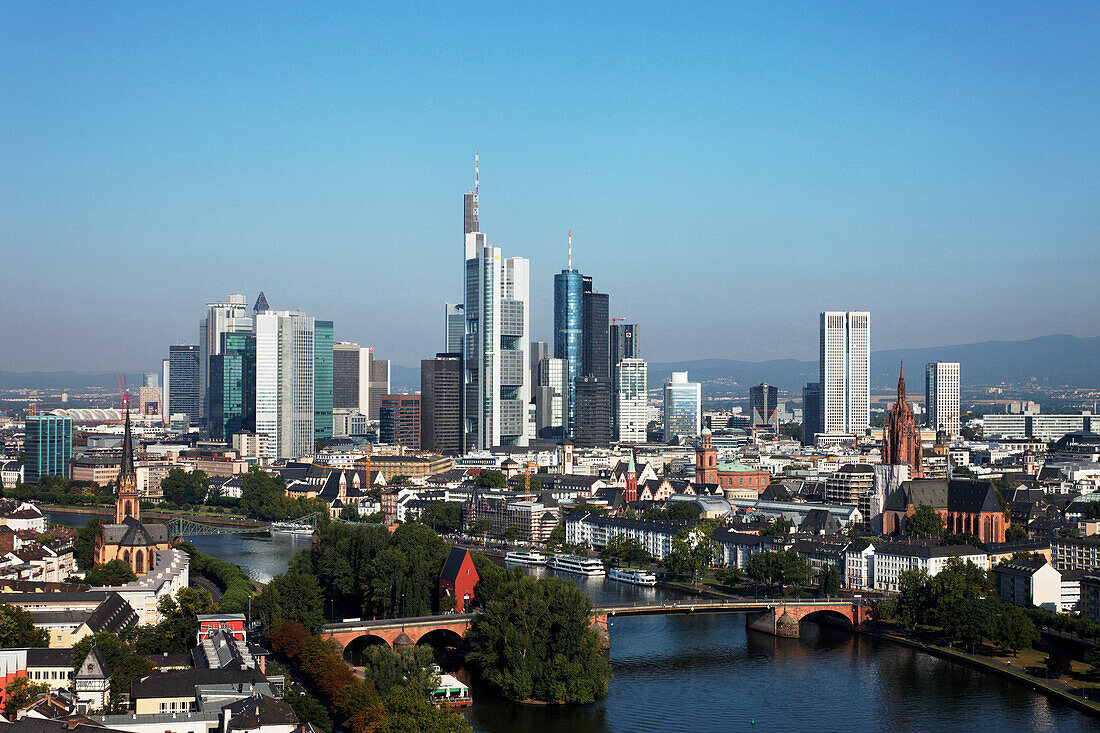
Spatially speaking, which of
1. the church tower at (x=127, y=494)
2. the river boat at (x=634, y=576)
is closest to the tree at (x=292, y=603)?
the church tower at (x=127, y=494)

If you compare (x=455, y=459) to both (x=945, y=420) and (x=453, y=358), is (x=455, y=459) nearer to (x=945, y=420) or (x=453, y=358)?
(x=453, y=358)

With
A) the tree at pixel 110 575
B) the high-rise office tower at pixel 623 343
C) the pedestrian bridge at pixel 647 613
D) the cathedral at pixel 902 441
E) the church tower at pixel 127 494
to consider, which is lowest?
the pedestrian bridge at pixel 647 613

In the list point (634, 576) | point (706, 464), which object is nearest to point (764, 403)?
point (706, 464)

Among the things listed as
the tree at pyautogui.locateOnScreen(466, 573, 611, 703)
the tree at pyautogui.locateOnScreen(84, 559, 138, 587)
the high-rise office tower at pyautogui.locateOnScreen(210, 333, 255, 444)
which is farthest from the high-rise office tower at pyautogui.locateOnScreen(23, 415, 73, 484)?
the tree at pyautogui.locateOnScreen(466, 573, 611, 703)

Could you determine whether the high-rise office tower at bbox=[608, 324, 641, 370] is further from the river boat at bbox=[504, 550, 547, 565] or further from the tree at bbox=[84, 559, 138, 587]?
the tree at bbox=[84, 559, 138, 587]

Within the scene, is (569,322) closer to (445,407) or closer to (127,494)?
(445,407)

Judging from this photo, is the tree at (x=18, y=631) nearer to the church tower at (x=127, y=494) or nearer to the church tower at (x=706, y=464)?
the church tower at (x=127, y=494)
